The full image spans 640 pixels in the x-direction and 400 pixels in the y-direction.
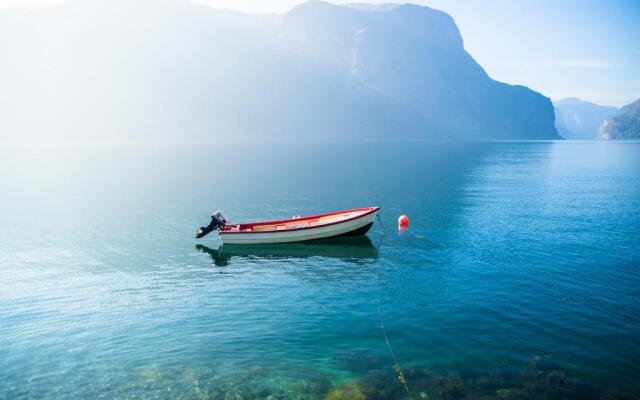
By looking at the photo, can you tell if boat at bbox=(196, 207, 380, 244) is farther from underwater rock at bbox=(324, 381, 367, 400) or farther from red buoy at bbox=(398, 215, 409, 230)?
underwater rock at bbox=(324, 381, 367, 400)

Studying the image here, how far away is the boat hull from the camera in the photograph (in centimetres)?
3684

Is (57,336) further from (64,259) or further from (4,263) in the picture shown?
(4,263)

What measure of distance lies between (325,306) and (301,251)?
38.9 feet

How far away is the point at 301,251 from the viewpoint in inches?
1411

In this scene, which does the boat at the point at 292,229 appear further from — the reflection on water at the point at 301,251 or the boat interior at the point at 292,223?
the reflection on water at the point at 301,251

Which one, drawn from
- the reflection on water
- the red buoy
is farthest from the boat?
the red buoy

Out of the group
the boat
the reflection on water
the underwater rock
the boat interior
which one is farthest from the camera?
the boat interior

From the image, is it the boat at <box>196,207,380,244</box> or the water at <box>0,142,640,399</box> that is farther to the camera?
the boat at <box>196,207,380,244</box>

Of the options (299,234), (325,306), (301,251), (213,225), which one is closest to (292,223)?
(299,234)

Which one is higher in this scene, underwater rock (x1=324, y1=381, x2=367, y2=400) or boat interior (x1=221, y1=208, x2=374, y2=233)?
boat interior (x1=221, y1=208, x2=374, y2=233)

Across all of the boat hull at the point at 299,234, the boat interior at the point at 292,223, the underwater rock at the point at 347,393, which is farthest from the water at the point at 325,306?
the boat interior at the point at 292,223

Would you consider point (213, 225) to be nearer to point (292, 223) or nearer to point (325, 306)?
point (292, 223)

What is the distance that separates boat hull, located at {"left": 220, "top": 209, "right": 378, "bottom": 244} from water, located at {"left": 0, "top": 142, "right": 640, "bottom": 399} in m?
0.99

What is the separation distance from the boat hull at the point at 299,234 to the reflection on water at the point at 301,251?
19.2 inches
